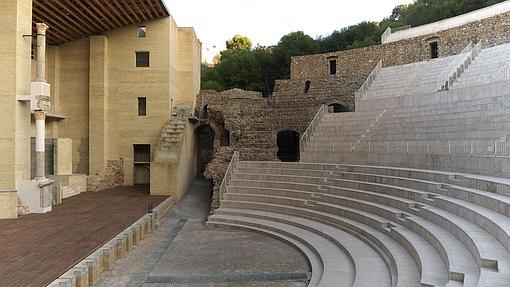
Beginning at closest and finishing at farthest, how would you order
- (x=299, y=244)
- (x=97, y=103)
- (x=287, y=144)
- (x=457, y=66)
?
(x=299, y=244), (x=457, y=66), (x=97, y=103), (x=287, y=144)

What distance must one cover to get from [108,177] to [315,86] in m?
13.6

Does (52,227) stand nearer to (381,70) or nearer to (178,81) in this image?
(178,81)

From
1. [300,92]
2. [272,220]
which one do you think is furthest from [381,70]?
[272,220]

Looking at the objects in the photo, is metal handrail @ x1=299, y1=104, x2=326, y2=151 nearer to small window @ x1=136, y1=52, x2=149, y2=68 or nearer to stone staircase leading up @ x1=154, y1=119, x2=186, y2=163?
stone staircase leading up @ x1=154, y1=119, x2=186, y2=163

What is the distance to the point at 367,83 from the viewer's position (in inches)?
890

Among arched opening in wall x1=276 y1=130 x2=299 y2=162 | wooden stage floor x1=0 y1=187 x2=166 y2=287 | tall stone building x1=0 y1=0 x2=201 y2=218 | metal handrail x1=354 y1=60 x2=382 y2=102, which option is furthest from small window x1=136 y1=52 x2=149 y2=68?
metal handrail x1=354 y1=60 x2=382 y2=102

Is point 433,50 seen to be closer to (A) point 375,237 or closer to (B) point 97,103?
(A) point 375,237

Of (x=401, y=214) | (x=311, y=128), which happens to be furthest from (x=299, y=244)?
(x=311, y=128)

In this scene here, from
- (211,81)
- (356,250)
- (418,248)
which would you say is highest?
(211,81)

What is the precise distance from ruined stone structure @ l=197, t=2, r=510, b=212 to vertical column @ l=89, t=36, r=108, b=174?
5.79m

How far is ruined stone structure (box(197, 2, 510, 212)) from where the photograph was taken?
19.9 metres

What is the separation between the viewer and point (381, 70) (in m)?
24.4

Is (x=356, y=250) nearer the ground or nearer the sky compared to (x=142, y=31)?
nearer the ground

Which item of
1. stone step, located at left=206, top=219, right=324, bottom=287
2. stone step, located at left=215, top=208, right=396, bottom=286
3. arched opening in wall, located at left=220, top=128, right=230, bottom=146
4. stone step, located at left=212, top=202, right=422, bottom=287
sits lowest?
stone step, located at left=206, top=219, right=324, bottom=287
